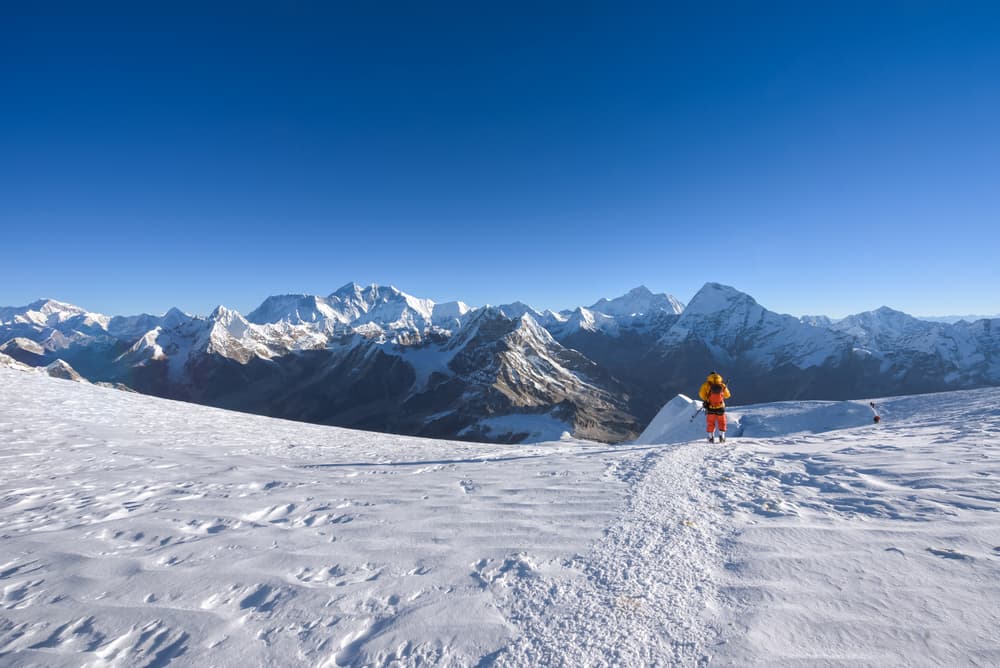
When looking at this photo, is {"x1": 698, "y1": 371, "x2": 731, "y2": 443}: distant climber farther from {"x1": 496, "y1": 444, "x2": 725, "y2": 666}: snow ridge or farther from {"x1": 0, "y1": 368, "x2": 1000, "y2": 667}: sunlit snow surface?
{"x1": 496, "y1": 444, "x2": 725, "y2": 666}: snow ridge

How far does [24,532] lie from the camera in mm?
6191

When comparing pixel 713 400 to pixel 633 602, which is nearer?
pixel 633 602

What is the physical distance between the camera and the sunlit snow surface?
131 inches

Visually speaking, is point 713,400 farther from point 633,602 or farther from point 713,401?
point 633,602

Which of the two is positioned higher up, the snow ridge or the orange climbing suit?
the orange climbing suit

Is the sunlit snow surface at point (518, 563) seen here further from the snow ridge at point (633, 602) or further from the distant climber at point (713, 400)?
the distant climber at point (713, 400)

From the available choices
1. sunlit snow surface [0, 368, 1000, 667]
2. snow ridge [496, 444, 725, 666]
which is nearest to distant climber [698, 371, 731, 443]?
sunlit snow surface [0, 368, 1000, 667]

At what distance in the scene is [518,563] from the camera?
4691mm

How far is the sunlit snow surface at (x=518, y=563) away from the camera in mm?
3318

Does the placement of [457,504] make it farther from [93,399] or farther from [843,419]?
[843,419]

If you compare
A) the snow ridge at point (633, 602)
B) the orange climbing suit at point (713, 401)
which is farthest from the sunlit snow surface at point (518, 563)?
the orange climbing suit at point (713, 401)

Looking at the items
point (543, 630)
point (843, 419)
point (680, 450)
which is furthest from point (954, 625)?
point (843, 419)

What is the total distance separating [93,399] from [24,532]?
18368mm

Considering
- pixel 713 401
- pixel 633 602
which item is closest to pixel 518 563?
pixel 633 602
